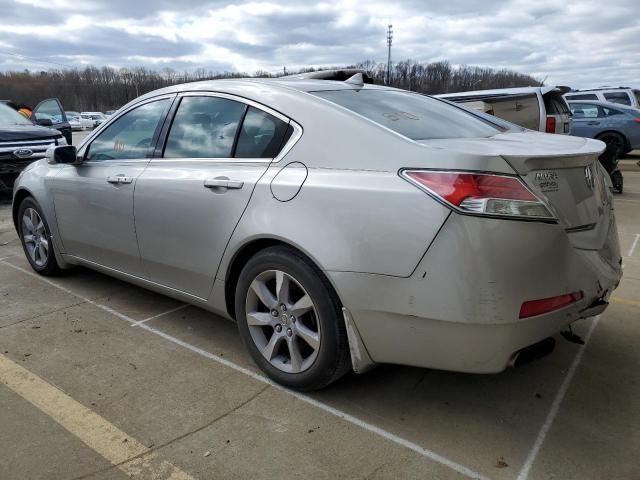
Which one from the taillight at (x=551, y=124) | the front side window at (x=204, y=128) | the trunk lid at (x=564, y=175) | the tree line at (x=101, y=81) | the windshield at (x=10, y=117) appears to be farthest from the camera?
the tree line at (x=101, y=81)

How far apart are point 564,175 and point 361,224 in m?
0.92

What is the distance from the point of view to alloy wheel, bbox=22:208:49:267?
4605 millimetres

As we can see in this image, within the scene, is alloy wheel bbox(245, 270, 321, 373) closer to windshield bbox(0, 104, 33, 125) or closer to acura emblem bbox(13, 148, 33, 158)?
acura emblem bbox(13, 148, 33, 158)

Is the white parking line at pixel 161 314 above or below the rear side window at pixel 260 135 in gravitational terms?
below

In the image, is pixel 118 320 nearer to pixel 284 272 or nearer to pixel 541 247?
pixel 284 272

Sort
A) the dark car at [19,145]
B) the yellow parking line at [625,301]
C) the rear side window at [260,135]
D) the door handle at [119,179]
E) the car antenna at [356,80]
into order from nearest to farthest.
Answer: the rear side window at [260,135] → the car antenna at [356,80] → the door handle at [119,179] → the yellow parking line at [625,301] → the dark car at [19,145]

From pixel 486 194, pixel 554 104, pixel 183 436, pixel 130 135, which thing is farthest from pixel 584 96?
pixel 183 436

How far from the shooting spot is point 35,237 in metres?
4.72

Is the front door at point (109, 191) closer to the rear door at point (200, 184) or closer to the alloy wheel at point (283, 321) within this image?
Result: the rear door at point (200, 184)

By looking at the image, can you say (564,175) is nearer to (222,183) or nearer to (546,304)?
(546,304)

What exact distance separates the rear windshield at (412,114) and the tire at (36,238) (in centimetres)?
293

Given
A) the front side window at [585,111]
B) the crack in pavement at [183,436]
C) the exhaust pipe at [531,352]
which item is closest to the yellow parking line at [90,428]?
the crack in pavement at [183,436]

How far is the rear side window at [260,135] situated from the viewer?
279cm

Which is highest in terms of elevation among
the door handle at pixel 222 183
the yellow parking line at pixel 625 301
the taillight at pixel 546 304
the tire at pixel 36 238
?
the door handle at pixel 222 183
